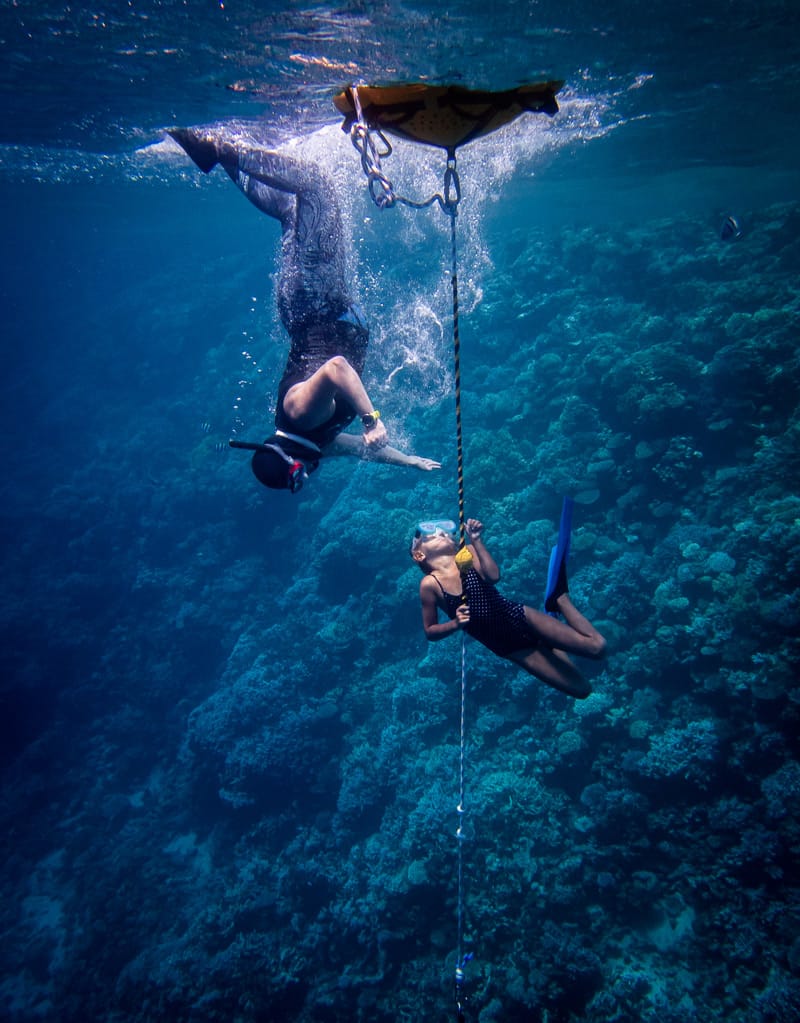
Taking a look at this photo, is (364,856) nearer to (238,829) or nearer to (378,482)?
(238,829)

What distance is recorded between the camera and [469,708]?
9.83 m

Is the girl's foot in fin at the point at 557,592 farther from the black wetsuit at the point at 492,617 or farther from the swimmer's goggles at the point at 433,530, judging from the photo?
the swimmer's goggles at the point at 433,530

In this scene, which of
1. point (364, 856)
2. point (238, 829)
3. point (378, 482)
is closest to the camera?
point (364, 856)

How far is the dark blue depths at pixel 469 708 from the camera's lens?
22.6 ft

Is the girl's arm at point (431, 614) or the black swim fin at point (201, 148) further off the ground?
the black swim fin at point (201, 148)

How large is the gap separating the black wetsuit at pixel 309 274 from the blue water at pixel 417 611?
4.27 m

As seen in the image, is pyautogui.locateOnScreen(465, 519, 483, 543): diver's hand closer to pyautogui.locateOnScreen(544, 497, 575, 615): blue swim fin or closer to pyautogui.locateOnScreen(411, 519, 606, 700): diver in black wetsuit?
pyautogui.locateOnScreen(411, 519, 606, 700): diver in black wetsuit

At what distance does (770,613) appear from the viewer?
24.7 ft

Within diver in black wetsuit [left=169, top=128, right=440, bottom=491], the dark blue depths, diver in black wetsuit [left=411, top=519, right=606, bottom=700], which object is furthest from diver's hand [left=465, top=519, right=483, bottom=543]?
the dark blue depths

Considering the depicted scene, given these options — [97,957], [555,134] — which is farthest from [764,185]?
[97,957]

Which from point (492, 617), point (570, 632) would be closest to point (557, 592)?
point (570, 632)

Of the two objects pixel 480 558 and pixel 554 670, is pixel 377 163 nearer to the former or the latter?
pixel 480 558

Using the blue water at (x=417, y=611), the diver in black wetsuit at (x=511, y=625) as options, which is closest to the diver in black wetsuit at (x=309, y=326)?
the diver in black wetsuit at (x=511, y=625)

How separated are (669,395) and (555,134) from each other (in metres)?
13.5
